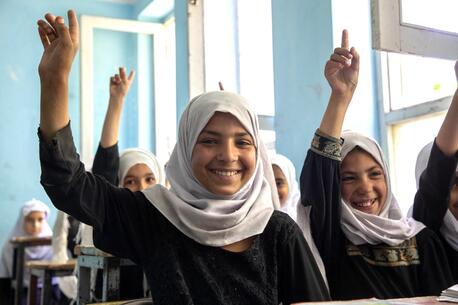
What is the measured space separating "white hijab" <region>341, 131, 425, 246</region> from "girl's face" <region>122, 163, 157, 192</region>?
1.09 m

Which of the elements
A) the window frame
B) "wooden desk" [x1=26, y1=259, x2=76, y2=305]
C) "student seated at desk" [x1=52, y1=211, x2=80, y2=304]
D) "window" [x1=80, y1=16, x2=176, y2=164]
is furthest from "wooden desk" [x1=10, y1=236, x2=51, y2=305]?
"window" [x1=80, y1=16, x2=176, y2=164]

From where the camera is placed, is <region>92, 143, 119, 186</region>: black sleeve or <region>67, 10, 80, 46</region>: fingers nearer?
<region>67, 10, 80, 46</region>: fingers

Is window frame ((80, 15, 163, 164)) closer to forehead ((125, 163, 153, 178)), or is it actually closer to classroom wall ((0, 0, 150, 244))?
classroom wall ((0, 0, 150, 244))

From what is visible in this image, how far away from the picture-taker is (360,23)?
2.68 metres

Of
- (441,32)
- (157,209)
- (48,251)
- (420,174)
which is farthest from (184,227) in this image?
(48,251)

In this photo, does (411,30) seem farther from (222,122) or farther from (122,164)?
(122,164)

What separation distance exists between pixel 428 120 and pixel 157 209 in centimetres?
168

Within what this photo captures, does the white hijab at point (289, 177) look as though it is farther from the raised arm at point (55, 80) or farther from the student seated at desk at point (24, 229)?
the student seated at desk at point (24, 229)

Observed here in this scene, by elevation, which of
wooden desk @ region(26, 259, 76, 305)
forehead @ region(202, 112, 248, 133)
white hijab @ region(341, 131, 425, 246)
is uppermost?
forehead @ region(202, 112, 248, 133)

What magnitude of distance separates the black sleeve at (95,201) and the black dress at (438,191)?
0.87 meters

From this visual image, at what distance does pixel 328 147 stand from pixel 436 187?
0.39m

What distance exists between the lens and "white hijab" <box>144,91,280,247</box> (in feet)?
4.43

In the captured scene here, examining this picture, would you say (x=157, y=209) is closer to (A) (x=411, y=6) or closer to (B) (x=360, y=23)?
(A) (x=411, y=6)

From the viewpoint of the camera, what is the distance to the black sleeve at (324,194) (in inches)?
59.7
